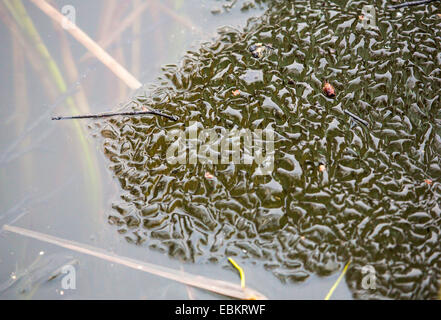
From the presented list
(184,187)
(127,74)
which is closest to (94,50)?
(127,74)

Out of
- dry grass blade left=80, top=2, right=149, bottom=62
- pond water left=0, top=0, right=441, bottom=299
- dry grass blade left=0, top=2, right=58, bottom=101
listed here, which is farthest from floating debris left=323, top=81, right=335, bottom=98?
dry grass blade left=0, top=2, right=58, bottom=101

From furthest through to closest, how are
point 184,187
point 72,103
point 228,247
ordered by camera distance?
point 72,103
point 184,187
point 228,247

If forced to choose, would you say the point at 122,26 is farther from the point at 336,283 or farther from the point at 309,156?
the point at 336,283

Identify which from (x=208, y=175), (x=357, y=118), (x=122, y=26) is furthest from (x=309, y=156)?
(x=122, y=26)

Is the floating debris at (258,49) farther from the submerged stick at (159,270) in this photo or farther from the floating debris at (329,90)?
the submerged stick at (159,270)

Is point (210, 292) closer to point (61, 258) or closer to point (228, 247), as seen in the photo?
point (228, 247)

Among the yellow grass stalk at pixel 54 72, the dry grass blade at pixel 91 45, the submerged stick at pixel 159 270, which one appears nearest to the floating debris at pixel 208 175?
the submerged stick at pixel 159 270
